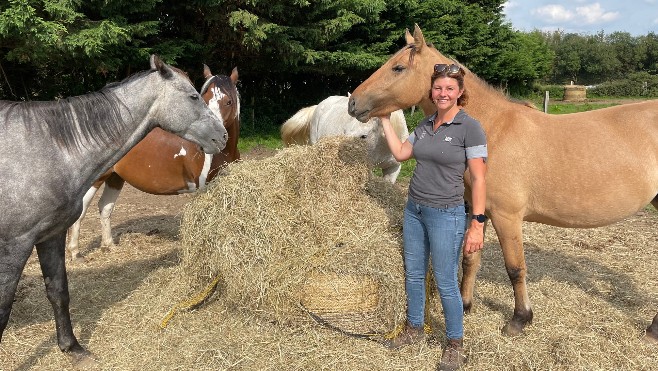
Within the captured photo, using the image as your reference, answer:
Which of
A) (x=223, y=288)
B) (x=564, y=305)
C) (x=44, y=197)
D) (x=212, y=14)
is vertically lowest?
(x=564, y=305)

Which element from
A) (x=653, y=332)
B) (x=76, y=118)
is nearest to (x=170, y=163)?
(x=76, y=118)

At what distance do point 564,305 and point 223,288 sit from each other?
9.68 feet

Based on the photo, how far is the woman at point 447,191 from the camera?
2.87 meters

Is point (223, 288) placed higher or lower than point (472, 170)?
lower

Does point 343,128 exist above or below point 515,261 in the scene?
above

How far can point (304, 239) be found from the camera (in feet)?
11.9

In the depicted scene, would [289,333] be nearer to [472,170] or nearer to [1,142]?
[472,170]

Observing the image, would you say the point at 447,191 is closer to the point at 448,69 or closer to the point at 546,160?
the point at 448,69

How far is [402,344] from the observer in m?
3.35

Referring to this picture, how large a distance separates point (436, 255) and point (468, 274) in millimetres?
1006

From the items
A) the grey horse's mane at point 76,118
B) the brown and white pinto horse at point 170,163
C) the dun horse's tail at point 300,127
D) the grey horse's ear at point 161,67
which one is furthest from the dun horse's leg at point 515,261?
the dun horse's tail at point 300,127

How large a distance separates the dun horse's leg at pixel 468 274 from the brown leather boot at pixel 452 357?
782mm

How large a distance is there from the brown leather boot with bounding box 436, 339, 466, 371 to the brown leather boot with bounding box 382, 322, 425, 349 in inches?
10.1

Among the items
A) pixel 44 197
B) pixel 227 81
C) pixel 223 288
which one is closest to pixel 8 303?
pixel 44 197
